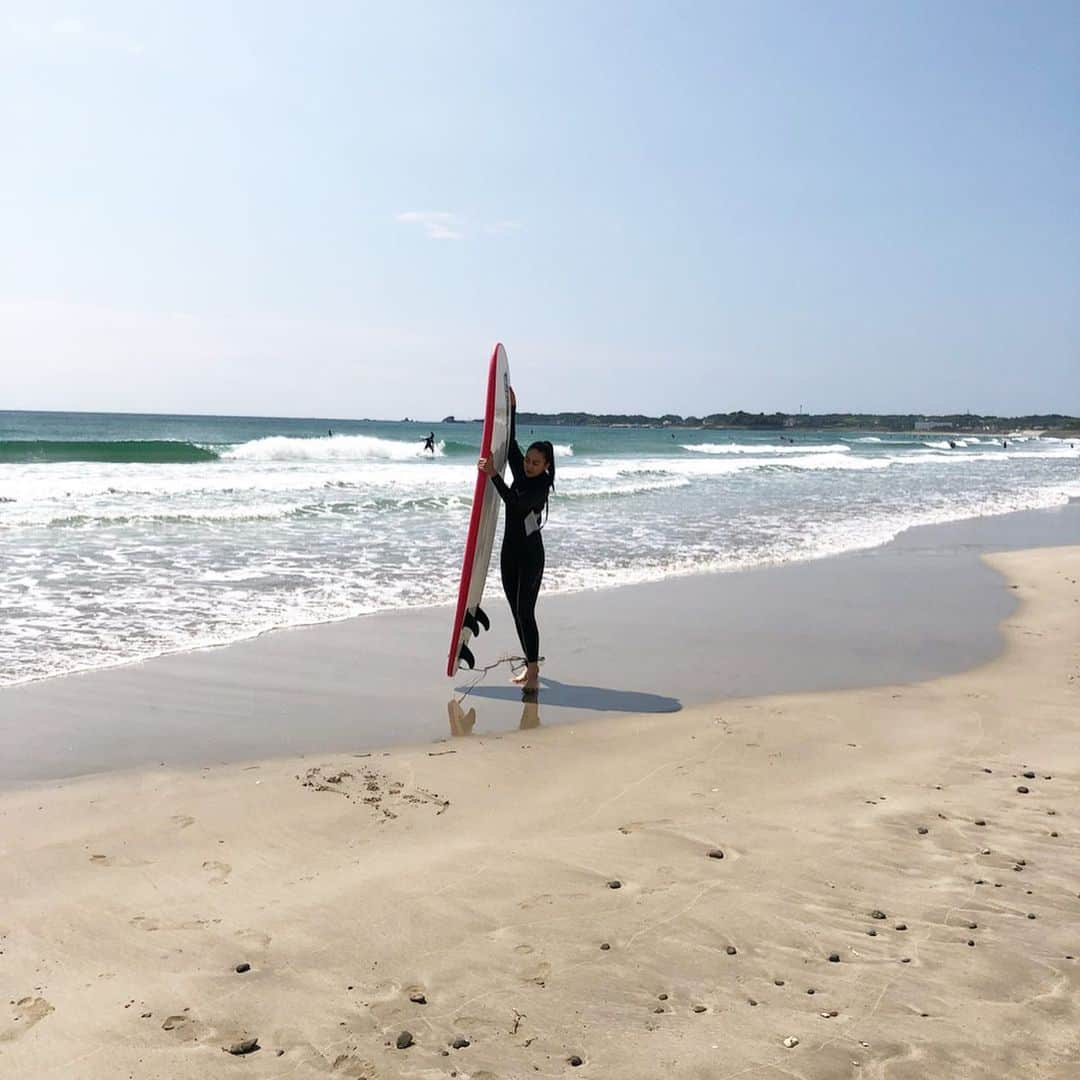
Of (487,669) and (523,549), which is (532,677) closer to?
(487,669)

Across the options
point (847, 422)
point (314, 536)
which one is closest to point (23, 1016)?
point (314, 536)

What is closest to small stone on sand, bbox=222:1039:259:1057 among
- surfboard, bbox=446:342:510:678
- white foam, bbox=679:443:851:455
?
surfboard, bbox=446:342:510:678

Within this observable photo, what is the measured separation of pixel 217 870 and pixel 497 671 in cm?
349

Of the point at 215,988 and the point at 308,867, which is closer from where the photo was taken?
the point at 215,988

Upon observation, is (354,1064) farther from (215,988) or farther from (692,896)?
(692,896)

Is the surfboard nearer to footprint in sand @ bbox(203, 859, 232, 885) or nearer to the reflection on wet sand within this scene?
the reflection on wet sand

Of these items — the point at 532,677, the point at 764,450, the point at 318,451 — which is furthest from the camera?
the point at 764,450

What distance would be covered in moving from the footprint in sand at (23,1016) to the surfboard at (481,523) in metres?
3.89

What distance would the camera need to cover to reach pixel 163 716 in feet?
18.2

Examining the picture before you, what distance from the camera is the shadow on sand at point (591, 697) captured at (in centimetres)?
606

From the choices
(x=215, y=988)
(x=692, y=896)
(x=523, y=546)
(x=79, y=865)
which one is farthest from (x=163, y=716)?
(x=692, y=896)

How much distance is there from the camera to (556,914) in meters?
3.21

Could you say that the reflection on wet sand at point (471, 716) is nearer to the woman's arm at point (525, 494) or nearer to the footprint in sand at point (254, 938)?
the woman's arm at point (525, 494)

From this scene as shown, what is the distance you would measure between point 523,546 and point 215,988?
13.7 ft
